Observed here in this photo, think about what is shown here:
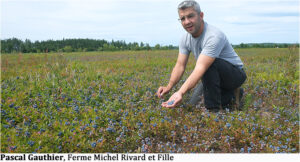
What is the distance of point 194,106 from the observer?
14.9 ft

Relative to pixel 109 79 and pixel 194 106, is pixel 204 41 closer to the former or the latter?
pixel 194 106

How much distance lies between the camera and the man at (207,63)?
3842mm

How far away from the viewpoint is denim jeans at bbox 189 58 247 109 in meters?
4.07

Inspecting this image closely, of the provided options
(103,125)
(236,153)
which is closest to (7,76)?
(103,125)

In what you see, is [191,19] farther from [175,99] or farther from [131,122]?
[131,122]

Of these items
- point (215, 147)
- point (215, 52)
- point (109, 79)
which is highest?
point (215, 52)

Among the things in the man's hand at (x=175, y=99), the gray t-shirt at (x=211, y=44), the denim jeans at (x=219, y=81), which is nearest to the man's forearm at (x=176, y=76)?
the gray t-shirt at (x=211, y=44)

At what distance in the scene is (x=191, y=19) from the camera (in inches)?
155

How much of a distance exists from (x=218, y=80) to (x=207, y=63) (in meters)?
0.45

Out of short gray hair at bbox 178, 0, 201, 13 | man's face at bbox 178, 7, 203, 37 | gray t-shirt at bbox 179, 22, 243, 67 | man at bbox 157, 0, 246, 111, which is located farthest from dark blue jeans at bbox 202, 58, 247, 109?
short gray hair at bbox 178, 0, 201, 13

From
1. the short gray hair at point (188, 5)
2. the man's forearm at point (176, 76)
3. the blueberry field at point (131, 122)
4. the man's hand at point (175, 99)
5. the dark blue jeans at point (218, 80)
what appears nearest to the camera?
the blueberry field at point (131, 122)

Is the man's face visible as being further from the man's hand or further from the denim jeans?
the man's hand

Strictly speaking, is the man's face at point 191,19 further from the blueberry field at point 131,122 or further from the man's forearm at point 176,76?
the blueberry field at point 131,122

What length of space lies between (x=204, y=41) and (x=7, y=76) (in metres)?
4.93
